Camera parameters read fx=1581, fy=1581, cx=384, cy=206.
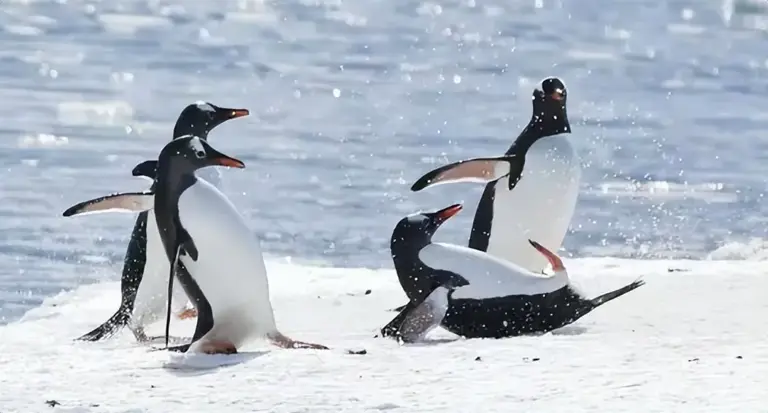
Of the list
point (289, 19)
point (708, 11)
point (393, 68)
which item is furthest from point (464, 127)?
point (708, 11)

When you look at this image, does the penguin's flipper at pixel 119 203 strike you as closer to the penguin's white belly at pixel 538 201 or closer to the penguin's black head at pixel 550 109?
the penguin's white belly at pixel 538 201

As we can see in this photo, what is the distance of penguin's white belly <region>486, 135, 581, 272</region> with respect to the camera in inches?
249

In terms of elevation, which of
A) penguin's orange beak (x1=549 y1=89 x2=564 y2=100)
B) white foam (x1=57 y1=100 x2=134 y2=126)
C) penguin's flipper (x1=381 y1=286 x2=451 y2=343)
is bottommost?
white foam (x1=57 y1=100 x2=134 y2=126)

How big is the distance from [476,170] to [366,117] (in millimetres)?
7556

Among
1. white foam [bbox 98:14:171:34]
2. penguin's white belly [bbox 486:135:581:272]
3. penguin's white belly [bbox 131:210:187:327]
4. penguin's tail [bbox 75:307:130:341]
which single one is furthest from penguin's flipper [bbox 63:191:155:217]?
white foam [bbox 98:14:171:34]

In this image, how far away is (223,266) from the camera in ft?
16.6

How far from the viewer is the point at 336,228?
8.96m

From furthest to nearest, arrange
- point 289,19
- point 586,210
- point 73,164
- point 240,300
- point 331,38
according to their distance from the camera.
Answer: point 289,19, point 331,38, point 73,164, point 586,210, point 240,300

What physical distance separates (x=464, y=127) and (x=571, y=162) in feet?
21.8

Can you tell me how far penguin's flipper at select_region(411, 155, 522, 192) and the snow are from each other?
572 millimetres

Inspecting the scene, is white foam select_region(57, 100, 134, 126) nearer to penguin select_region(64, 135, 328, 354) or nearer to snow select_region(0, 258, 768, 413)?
snow select_region(0, 258, 768, 413)

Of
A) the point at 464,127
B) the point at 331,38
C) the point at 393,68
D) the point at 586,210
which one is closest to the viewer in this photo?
the point at 586,210

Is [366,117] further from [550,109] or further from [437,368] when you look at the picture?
[437,368]

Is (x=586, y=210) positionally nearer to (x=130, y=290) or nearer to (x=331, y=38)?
(x=130, y=290)
